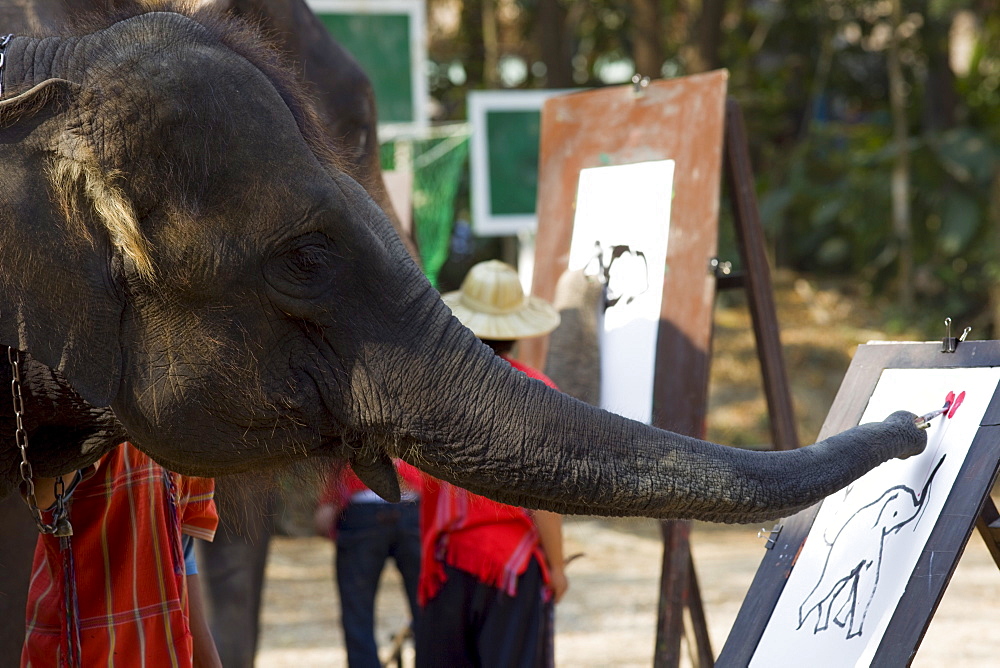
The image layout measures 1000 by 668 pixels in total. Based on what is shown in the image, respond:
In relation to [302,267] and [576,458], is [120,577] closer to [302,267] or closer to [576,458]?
[302,267]

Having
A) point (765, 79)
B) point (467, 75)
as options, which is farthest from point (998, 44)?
point (467, 75)

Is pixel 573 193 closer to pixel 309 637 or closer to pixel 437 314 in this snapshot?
pixel 437 314

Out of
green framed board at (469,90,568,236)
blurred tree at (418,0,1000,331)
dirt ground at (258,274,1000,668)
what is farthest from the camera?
blurred tree at (418,0,1000,331)

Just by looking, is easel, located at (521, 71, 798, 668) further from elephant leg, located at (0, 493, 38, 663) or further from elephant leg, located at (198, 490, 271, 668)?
elephant leg, located at (0, 493, 38, 663)

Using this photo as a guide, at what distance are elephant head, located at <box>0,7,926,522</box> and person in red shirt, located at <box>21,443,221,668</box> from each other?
520mm

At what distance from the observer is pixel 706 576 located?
683 centimetres

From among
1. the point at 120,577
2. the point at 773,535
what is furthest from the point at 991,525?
the point at 120,577

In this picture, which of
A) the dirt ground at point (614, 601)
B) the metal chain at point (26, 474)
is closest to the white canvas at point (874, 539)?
the metal chain at point (26, 474)

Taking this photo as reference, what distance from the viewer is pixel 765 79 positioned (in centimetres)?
1299

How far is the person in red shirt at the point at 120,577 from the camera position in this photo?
203 centimetres

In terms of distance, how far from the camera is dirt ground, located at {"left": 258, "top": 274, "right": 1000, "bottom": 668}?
560 cm

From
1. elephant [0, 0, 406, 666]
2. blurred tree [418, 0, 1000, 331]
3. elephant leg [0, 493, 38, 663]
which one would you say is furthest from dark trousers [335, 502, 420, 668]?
blurred tree [418, 0, 1000, 331]

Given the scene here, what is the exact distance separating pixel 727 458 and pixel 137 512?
109 centimetres

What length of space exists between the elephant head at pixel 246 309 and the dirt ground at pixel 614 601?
12.9 feet
